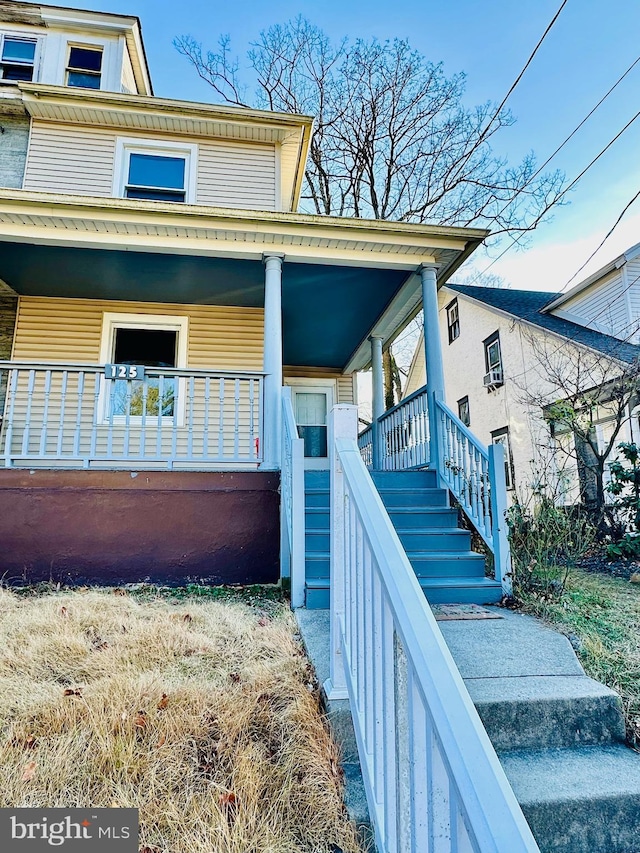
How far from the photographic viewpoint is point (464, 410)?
1466 centimetres

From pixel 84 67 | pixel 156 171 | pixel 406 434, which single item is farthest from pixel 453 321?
pixel 84 67

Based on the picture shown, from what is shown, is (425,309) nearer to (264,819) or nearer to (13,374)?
(13,374)

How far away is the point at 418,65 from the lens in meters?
13.0

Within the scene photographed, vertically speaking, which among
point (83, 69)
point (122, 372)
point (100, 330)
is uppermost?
point (83, 69)

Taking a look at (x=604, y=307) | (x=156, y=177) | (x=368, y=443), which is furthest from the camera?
(x=604, y=307)

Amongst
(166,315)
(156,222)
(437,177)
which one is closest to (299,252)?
(156,222)

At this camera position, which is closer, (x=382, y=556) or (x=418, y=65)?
(x=382, y=556)

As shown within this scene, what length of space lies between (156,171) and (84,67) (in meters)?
2.81

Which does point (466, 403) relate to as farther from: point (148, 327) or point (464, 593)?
point (464, 593)

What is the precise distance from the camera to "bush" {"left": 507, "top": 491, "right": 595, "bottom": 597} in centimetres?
367

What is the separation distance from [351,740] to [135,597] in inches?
102

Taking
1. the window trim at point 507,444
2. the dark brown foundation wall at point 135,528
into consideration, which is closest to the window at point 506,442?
the window trim at point 507,444

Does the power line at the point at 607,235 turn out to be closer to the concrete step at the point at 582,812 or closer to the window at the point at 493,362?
the window at the point at 493,362

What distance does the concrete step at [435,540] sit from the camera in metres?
4.20
